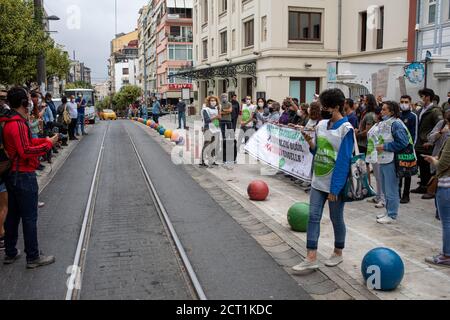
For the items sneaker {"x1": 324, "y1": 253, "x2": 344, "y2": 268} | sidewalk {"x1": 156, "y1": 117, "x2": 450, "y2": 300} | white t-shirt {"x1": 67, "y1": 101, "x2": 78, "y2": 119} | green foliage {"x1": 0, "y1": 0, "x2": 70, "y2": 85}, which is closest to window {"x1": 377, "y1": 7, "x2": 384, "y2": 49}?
white t-shirt {"x1": 67, "y1": 101, "x2": 78, "y2": 119}

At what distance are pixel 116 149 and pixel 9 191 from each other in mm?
13720

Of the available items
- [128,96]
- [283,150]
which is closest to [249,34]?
[283,150]

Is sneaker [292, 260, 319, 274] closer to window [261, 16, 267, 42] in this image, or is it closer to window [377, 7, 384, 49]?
window [377, 7, 384, 49]

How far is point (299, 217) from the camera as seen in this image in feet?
25.1

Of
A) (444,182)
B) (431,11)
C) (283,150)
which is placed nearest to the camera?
(444,182)

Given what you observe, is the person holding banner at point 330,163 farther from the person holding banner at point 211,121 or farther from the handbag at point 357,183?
the person holding banner at point 211,121

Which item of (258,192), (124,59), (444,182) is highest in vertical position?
(124,59)

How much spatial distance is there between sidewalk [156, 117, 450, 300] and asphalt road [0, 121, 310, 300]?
933mm

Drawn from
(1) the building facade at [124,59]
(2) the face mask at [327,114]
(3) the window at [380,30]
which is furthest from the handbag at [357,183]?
(1) the building facade at [124,59]

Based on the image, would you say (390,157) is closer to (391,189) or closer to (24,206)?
(391,189)

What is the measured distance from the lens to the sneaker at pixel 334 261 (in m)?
6.07

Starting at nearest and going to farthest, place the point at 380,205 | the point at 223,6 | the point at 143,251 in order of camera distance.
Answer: the point at 143,251
the point at 380,205
the point at 223,6

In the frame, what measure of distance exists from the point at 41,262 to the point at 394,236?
503cm
